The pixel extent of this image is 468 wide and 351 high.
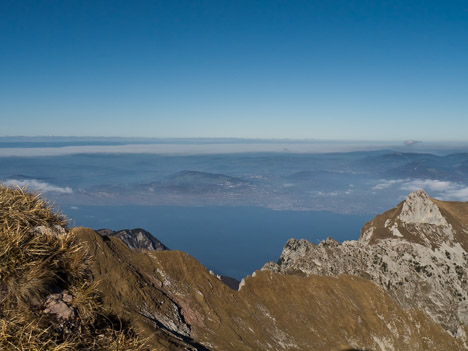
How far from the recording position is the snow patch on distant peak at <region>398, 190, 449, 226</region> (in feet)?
414

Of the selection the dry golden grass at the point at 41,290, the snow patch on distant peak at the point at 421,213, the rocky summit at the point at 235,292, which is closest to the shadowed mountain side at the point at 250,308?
the rocky summit at the point at 235,292

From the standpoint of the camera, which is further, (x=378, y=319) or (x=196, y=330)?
(x=378, y=319)

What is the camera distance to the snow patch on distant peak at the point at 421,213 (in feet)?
414

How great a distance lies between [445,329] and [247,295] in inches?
2780

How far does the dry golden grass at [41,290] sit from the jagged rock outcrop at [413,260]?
10385cm

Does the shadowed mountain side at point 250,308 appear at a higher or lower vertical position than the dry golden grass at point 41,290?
lower

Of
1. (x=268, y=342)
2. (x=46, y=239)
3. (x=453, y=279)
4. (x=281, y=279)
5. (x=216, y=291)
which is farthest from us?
(x=453, y=279)

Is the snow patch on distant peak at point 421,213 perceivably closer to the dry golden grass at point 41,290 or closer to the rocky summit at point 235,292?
the rocky summit at point 235,292

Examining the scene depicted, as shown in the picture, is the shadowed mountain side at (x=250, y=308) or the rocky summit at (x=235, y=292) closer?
the rocky summit at (x=235, y=292)

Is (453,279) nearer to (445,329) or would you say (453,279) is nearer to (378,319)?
(445,329)

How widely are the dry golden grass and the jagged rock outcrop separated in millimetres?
103845

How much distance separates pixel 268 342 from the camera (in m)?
67.3

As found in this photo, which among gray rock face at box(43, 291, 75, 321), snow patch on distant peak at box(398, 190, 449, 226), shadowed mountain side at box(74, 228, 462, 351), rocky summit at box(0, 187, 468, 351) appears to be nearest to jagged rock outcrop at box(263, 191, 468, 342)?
snow patch on distant peak at box(398, 190, 449, 226)

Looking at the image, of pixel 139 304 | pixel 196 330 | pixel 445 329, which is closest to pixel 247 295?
pixel 196 330
